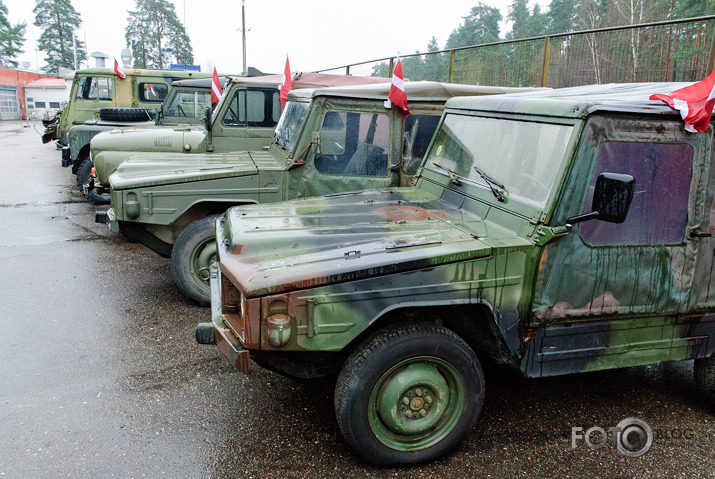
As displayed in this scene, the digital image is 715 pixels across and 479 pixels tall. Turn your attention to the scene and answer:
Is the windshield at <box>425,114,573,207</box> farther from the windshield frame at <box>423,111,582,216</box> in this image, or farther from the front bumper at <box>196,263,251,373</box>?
the front bumper at <box>196,263,251,373</box>

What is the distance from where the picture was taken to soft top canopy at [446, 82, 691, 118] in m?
3.13

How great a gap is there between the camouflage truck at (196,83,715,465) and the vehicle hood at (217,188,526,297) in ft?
0.04

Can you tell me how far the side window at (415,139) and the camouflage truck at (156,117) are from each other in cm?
608

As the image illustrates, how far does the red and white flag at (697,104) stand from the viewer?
3170mm

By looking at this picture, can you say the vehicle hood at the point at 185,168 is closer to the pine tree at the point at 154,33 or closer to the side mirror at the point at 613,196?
the side mirror at the point at 613,196

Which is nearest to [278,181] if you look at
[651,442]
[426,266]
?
[426,266]

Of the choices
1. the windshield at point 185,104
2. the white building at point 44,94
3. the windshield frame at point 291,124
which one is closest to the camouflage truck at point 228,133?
the windshield frame at point 291,124

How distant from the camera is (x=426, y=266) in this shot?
116 inches

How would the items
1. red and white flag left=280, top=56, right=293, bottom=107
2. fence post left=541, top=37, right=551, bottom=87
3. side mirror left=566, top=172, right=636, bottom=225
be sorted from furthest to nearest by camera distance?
fence post left=541, top=37, right=551, bottom=87
red and white flag left=280, top=56, right=293, bottom=107
side mirror left=566, top=172, right=636, bottom=225

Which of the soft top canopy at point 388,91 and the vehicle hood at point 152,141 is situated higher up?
the soft top canopy at point 388,91

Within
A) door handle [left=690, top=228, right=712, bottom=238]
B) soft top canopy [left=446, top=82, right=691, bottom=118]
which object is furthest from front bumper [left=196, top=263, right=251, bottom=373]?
door handle [left=690, top=228, right=712, bottom=238]

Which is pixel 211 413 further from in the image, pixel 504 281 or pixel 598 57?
pixel 598 57

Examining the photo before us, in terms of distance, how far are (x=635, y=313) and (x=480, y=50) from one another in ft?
25.1

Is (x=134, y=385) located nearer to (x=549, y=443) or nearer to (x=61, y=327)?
(x=61, y=327)
